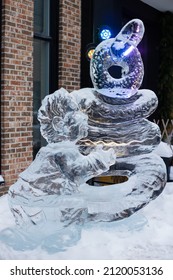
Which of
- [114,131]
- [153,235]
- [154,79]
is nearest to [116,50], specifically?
[114,131]

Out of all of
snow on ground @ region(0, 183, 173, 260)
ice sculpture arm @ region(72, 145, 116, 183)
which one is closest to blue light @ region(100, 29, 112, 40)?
snow on ground @ region(0, 183, 173, 260)

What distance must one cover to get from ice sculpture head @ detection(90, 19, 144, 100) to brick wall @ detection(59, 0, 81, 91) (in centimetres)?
256

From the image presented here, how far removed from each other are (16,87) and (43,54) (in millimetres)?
931

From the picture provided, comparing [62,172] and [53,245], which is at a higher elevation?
[62,172]

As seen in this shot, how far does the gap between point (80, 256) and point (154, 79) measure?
6973 mm

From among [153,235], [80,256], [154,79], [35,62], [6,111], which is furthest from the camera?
[154,79]

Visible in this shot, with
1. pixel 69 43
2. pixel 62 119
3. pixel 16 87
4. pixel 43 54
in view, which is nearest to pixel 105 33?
pixel 69 43

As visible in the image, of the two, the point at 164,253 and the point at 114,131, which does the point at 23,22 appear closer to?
the point at 114,131

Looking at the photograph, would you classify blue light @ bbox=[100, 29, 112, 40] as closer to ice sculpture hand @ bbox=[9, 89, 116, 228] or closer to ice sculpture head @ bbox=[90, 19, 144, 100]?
ice sculpture head @ bbox=[90, 19, 144, 100]

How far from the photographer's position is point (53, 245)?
8.86 ft

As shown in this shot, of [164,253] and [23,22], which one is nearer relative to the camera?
[164,253]

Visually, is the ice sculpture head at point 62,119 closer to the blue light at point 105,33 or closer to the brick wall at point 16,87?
the brick wall at point 16,87

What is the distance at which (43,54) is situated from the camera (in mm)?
5582

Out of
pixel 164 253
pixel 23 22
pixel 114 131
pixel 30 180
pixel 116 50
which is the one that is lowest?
pixel 164 253
